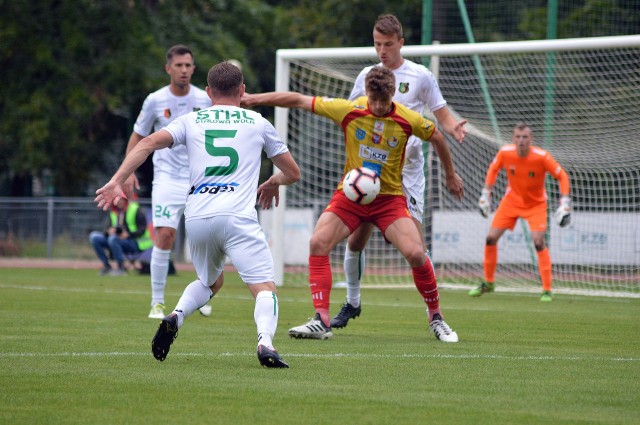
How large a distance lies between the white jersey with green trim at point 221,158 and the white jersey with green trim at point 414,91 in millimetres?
2845

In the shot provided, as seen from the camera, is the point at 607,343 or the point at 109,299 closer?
the point at 607,343

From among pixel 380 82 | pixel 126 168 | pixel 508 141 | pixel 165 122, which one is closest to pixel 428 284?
pixel 380 82

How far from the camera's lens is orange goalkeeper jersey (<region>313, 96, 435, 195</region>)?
843 centimetres

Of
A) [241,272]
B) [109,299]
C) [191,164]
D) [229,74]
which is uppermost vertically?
[229,74]

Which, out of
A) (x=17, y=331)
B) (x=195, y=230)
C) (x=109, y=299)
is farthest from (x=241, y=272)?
(x=109, y=299)

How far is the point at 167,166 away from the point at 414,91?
251 centimetres

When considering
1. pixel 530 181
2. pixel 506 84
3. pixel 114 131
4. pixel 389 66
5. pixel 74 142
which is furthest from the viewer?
pixel 114 131

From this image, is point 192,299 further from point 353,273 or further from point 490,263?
point 490,263

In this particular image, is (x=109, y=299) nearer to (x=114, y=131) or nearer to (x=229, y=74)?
(x=229, y=74)

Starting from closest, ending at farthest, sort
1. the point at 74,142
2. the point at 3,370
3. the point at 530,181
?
the point at 3,370, the point at 530,181, the point at 74,142

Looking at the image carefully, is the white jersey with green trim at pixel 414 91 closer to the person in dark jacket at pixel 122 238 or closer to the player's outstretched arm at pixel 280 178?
the player's outstretched arm at pixel 280 178

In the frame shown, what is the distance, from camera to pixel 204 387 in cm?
584

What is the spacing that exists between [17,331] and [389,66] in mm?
3828

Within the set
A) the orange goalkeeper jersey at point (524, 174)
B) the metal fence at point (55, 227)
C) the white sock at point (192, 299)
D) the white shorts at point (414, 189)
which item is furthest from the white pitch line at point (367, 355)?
the metal fence at point (55, 227)
